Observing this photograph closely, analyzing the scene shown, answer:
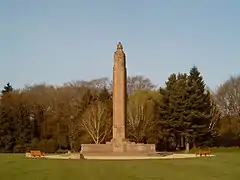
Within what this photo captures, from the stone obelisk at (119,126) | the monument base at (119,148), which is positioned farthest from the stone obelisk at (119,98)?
the monument base at (119,148)

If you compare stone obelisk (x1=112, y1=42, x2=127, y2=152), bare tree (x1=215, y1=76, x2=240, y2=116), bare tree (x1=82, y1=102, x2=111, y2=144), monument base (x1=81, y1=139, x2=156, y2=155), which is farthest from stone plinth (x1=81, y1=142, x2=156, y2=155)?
bare tree (x1=215, y1=76, x2=240, y2=116)

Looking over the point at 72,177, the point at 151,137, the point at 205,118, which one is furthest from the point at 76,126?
the point at 72,177

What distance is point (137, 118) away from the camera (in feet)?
212

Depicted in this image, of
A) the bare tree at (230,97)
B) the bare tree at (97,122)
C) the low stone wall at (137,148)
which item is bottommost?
the low stone wall at (137,148)

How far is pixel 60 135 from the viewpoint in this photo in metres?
68.1

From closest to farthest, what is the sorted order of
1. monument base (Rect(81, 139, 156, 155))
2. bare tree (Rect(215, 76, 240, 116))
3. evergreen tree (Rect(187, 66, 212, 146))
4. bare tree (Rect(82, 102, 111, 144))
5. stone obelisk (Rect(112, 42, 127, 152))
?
monument base (Rect(81, 139, 156, 155)) < stone obelisk (Rect(112, 42, 127, 152)) < evergreen tree (Rect(187, 66, 212, 146)) < bare tree (Rect(82, 102, 111, 144)) < bare tree (Rect(215, 76, 240, 116))

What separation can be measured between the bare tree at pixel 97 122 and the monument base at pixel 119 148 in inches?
624

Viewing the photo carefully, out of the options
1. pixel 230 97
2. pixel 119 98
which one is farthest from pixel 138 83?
pixel 119 98

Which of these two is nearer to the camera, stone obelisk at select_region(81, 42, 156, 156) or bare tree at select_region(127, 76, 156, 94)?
stone obelisk at select_region(81, 42, 156, 156)

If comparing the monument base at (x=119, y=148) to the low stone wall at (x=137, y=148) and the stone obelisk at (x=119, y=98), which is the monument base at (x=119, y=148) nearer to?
the low stone wall at (x=137, y=148)

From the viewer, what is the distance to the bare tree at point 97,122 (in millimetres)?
62750

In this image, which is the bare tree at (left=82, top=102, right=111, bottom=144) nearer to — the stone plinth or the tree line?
the tree line

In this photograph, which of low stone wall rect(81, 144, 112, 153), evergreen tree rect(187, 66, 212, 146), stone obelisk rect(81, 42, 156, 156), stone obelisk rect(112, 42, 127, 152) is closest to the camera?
stone obelisk rect(81, 42, 156, 156)

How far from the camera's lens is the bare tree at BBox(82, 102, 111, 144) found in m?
62.8
